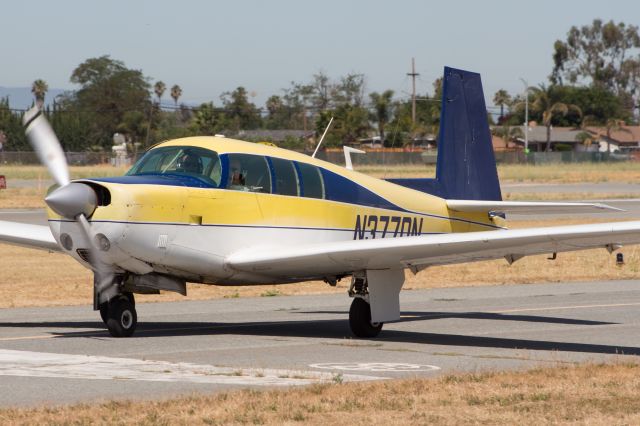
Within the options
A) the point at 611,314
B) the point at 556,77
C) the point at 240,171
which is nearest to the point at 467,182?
the point at 611,314

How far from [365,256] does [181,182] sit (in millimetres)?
2473

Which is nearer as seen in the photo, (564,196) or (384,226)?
(384,226)

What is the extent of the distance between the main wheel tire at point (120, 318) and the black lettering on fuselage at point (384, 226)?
3.32 m

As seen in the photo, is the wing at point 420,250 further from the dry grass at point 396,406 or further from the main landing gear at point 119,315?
the dry grass at point 396,406

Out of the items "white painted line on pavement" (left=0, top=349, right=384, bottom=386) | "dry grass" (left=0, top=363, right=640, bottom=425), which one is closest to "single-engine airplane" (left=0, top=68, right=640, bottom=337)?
"white painted line on pavement" (left=0, top=349, right=384, bottom=386)

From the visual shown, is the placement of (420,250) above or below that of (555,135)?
above

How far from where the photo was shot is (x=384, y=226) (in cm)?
1630

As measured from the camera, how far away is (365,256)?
47.3ft

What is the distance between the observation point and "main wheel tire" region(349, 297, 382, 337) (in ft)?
50.2

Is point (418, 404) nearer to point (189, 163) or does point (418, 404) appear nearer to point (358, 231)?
point (189, 163)

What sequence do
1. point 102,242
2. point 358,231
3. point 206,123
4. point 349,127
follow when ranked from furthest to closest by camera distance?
point 349,127
point 206,123
point 358,231
point 102,242

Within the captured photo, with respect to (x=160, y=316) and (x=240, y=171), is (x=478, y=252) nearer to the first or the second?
(x=240, y=171)

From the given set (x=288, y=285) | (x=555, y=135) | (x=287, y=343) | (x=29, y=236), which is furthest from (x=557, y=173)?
(x=287, y=343)

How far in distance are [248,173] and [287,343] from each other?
2.24m
